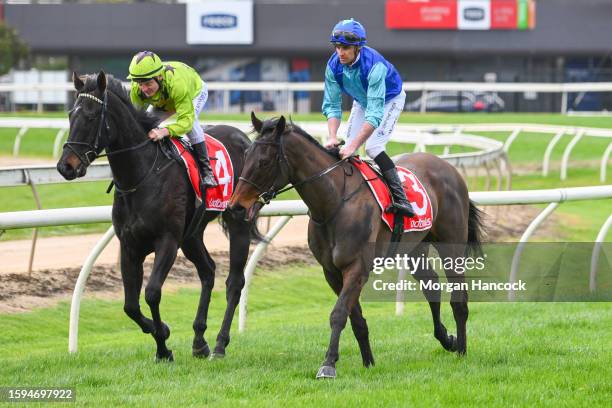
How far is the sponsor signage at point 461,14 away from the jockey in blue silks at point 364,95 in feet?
88.8

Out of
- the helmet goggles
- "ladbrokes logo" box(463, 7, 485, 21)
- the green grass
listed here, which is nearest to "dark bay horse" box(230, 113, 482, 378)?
the green grass

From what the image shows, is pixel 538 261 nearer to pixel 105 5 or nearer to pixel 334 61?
pixel 334 61

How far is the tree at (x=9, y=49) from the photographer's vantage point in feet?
99.1

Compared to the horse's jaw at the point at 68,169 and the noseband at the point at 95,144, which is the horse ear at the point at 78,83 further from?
the horse's jaw at the point at 68,169

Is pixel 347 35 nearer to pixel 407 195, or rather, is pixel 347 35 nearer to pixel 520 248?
pixel 407 195

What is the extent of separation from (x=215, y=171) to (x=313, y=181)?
4.24 ft

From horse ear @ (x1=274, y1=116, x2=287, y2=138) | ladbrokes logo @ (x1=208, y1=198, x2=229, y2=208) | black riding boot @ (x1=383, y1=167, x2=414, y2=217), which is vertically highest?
horse ear @ (x1=274, y1=116, x2=287, y2=138)

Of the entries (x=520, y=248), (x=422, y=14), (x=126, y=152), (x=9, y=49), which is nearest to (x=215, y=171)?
(x=126, y=152)

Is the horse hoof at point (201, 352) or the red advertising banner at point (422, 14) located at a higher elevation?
the red advertising banner at point (422, 14)

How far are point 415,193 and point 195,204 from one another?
1379mm

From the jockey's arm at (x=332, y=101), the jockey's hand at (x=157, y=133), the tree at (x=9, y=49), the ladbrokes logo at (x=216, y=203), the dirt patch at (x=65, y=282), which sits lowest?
the dirt patch at (x=65, y=282)

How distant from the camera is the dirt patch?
870 centimetres

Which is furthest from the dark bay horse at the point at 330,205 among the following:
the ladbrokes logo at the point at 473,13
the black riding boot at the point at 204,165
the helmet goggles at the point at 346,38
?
the ladbrokes logo at the point at 473,13

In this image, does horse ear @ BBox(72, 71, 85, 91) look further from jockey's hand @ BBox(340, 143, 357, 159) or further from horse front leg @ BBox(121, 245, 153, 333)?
jockey's hand @ BBox(340, 143, 357, 159)
